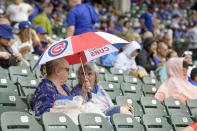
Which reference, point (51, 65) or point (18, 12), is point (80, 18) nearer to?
point (18, 12)

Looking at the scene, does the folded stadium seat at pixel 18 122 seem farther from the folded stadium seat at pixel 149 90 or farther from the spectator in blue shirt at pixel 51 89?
the folded stadium seat at pixel 149 90

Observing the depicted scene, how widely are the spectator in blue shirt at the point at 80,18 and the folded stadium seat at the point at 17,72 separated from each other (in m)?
1.95

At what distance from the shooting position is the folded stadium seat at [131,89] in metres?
7.42

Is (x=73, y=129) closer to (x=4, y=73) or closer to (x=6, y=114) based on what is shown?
(x=6, y=114)

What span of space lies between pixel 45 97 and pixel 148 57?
16.9 ft

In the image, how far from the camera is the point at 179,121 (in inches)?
233

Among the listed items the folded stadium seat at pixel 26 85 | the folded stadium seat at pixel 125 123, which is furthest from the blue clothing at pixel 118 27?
the folded stadium seat at pixel 125 123

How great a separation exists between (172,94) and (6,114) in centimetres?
386

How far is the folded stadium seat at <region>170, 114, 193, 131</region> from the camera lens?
19.2ft

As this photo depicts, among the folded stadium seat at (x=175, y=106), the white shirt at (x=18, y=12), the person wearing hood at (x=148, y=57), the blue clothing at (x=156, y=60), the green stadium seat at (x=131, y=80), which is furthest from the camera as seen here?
the white shirt at (x=18, y=12)

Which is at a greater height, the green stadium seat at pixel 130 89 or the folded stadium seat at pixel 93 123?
the folded stadium seat at pixel 93 123

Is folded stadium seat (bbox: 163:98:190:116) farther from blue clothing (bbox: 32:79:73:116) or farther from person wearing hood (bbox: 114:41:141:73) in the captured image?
person wearing hood (bbox: 114:41:141:73)

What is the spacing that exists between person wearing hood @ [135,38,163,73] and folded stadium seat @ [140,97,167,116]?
2985 millimetres

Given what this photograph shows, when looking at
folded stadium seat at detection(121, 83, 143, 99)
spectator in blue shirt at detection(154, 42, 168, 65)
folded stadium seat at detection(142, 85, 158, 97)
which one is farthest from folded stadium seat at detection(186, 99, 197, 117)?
spectator in blue shirt at detection(154, 42, 168, 65)
